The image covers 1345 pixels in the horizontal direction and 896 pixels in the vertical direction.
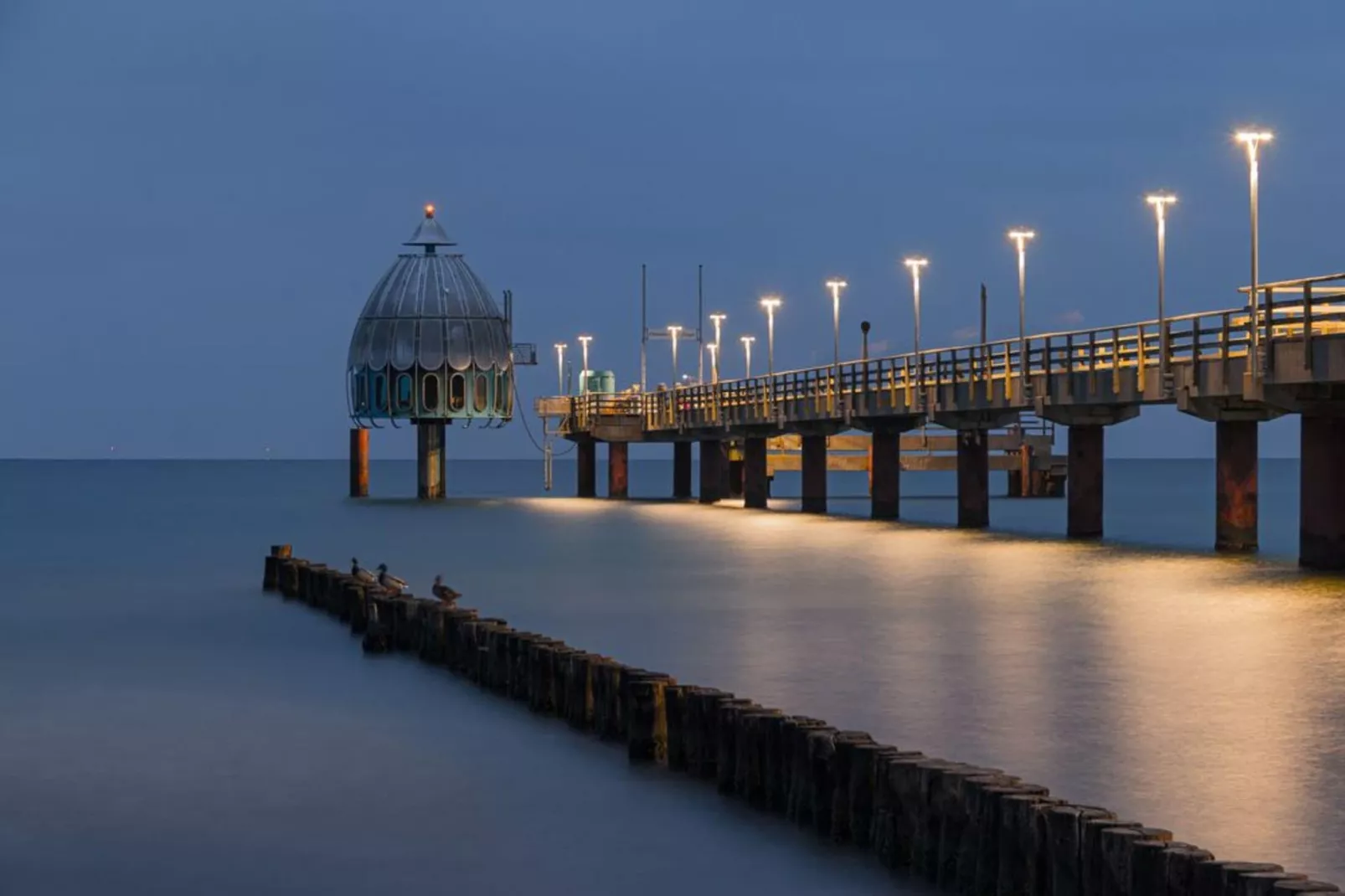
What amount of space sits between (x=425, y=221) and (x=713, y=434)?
83.0ft

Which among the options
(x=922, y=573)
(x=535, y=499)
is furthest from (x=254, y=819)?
(x=535, y=499)

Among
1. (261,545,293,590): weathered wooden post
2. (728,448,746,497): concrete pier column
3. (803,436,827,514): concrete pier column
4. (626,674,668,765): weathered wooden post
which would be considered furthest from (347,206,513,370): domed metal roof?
(626,674,668,765): weathered wooden post

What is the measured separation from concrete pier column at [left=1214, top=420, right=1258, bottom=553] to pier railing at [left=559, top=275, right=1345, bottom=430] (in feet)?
6.38

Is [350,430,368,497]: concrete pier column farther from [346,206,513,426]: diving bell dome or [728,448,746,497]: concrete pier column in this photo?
[728,448,746,497]: concrete pier column

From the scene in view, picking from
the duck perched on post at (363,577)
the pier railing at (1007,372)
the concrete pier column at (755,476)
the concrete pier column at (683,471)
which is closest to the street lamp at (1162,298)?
the pier railing at (1007,372)

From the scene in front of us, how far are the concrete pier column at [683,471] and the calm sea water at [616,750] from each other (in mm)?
53216

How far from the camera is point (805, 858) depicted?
1822 cm

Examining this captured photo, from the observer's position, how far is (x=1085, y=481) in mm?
61625

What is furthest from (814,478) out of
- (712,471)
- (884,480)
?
(712,471)

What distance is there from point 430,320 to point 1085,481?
53.1 meters

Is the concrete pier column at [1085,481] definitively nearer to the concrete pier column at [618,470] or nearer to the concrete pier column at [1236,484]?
the concrete pier column at [1236,484]

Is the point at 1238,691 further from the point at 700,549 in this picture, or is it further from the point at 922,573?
the point at 700,549

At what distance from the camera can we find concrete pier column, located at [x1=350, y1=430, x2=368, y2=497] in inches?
4604

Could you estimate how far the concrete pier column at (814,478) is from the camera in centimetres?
8525
